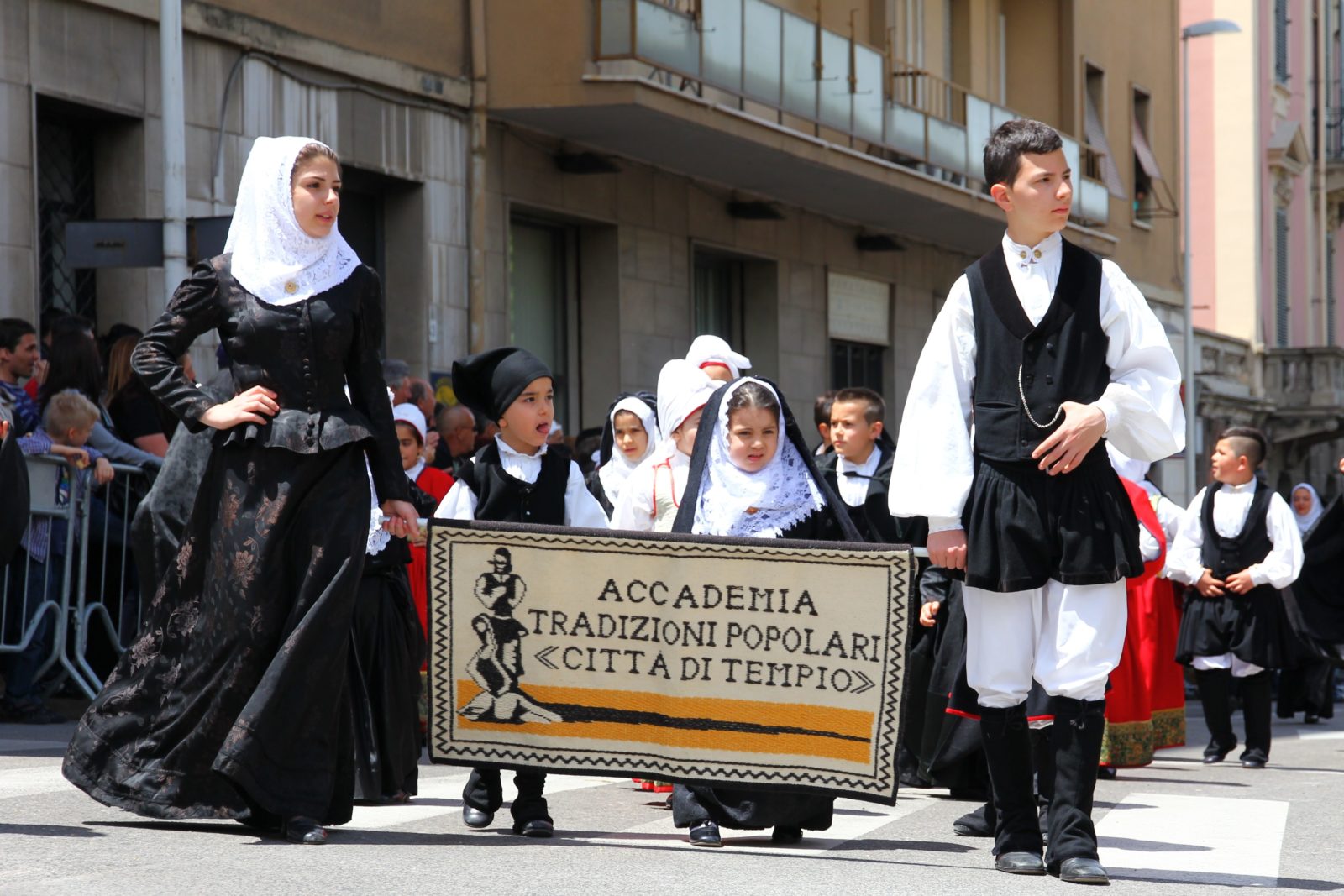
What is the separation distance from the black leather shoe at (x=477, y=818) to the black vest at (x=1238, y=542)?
637 cm

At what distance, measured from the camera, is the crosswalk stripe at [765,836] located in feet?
22.6

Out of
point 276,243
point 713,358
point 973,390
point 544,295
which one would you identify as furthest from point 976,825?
point 544,295

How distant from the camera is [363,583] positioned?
25.9 feet

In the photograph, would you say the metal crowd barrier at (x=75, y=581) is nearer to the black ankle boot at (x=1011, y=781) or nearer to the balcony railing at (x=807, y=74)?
the black ankle boot at (x=1011, y=781)

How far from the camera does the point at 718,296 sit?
22609 millimetres

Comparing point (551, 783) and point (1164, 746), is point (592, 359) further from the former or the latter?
point (551, 783)

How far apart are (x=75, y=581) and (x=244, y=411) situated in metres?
4.82

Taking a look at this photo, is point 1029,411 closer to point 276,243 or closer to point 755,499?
point 755,499

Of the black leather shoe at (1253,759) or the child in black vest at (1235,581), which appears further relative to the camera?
the child in black vest at (1235,581)

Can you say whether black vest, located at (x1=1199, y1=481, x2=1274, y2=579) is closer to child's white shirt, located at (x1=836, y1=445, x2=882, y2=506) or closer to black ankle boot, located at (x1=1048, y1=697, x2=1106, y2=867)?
child's white shirt, located at (x1=836, y1=445, x2=882, y2=506)

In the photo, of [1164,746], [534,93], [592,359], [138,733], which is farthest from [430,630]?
[592,359]

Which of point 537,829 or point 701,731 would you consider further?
point 537,829

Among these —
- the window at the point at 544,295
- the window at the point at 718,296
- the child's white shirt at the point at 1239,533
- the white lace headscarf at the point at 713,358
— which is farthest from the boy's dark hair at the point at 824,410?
the window at the point at 718,296

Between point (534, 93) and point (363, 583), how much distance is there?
10367 millimetres
